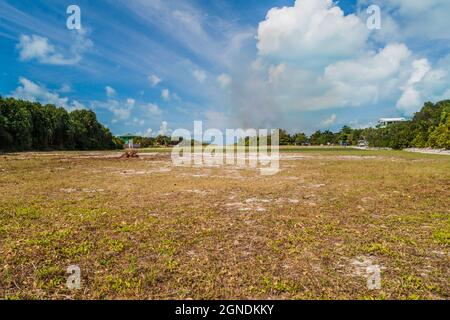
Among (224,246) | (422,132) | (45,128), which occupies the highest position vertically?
(45,128)

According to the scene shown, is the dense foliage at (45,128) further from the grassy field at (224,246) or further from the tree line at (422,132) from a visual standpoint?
the tree line at (422,132)

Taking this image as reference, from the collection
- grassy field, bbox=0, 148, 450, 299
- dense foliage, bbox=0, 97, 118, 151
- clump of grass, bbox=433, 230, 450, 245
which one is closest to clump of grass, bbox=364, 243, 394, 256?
grassy field, bbox=0, 148, 450, 299

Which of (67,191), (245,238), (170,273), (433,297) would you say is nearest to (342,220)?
(245,238)

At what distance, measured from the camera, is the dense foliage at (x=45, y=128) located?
190ft

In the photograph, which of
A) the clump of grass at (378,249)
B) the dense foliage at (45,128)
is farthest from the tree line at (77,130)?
the clump of grass at (378,249)

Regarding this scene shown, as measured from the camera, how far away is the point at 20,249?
Answer: 518 centimetres

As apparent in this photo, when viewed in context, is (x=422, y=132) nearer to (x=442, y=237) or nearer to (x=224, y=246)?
(x=442, y=237)

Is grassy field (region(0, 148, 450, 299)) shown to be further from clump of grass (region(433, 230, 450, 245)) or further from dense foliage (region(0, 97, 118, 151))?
dense foliage (region(0, 97, 118, 151))

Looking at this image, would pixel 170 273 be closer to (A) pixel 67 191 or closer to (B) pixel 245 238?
(B) pixel 245 238

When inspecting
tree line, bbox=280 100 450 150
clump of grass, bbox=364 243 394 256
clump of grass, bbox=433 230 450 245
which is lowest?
clump of grass, bbox=364 243 394 256

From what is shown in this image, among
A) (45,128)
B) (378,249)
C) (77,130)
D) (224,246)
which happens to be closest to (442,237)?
(378,249)

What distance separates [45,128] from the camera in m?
69.2

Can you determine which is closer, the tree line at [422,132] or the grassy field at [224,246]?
the grassy field at [224,246]

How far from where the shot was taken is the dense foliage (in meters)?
57.9
